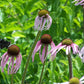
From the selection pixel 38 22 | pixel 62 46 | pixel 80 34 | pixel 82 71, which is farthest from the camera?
pixel 80 34

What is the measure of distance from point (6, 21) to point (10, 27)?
2.9 inches

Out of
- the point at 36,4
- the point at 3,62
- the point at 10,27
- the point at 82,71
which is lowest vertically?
the point at 82,71

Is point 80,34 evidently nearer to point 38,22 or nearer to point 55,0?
point 55,0

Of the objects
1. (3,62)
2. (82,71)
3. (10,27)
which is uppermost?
(10,27)

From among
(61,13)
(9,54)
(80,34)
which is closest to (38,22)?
(9,54)

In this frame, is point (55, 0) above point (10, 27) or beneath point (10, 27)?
above

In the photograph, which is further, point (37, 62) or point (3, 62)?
point (37, 62)

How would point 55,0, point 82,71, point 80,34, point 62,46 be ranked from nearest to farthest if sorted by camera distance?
point 62,46 → point 82,71 → point 55,0 → point 80,34

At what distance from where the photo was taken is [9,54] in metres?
0.95

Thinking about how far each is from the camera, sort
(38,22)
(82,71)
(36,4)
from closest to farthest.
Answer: (38,22) → (82,71) → (36,4)

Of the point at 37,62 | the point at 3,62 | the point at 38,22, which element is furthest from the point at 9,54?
the point at 37,62

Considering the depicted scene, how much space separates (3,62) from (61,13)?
607 millimetres

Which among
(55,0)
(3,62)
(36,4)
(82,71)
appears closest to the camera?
(3,62)

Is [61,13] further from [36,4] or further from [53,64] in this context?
[53,64]
